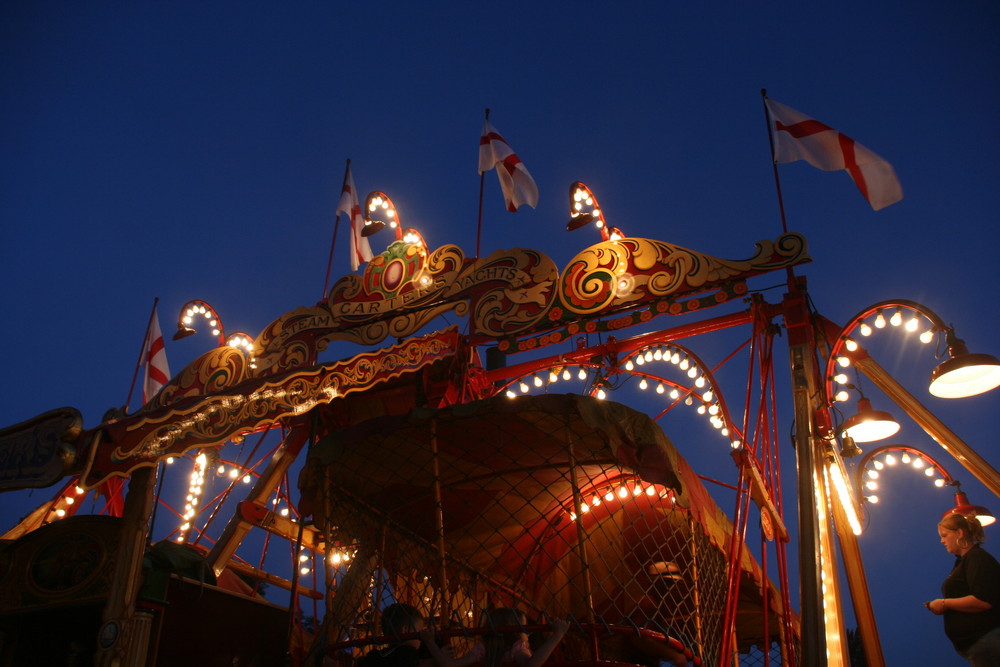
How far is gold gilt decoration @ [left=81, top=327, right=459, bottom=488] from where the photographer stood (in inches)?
269

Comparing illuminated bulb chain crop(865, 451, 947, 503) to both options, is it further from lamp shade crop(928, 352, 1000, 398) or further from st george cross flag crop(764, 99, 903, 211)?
st george cross flag crop(764, 99, 903, 211)

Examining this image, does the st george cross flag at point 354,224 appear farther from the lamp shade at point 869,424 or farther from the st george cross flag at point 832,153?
the lamp shade at point 869,424

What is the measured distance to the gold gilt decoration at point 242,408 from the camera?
683cm

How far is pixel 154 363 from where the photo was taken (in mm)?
12125

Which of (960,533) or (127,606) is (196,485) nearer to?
(127,606)

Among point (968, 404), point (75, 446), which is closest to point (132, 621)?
point (75, 446)

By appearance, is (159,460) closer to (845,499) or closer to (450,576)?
(450,576)

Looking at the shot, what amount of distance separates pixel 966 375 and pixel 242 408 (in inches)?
256

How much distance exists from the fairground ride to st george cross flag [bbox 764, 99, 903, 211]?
135 cm

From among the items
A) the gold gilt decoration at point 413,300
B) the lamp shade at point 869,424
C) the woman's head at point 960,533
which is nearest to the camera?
the woman's head at point 960,533

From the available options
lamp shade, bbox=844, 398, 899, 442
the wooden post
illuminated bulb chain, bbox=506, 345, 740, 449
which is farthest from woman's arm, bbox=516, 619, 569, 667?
illuminated bulb chain, bbox=506, 345, 740, 449

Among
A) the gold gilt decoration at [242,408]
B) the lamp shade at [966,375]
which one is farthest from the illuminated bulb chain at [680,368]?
the lamp shade at [966,375]

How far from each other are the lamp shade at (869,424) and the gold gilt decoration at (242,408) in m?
4.05

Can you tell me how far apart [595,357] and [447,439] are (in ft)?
16.2
